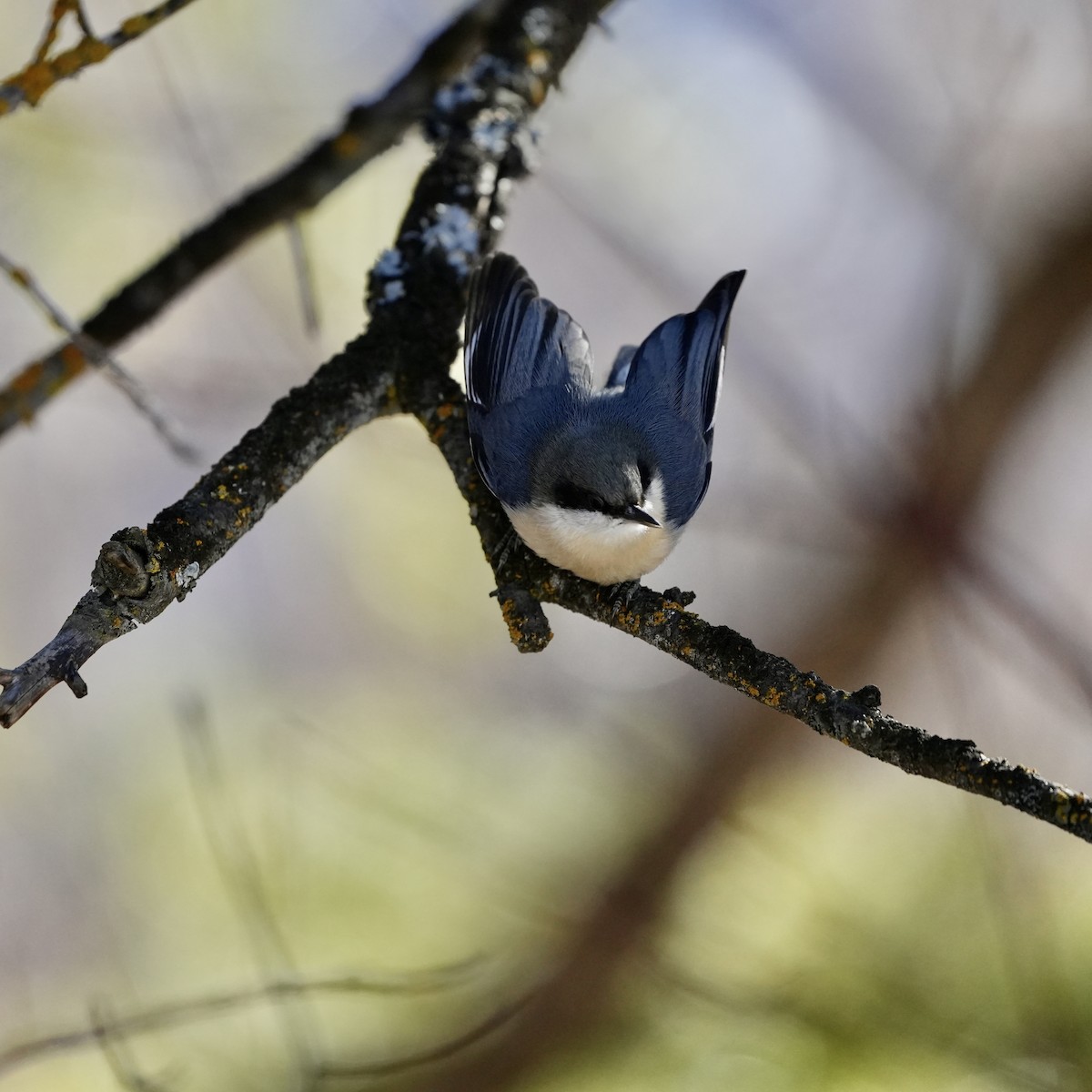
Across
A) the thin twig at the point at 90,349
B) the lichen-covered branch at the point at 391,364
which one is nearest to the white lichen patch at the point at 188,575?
the lichen-covered branch at the point at 391,364

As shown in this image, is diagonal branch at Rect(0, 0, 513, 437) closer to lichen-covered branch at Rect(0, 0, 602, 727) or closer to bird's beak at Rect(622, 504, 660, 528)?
lichen-covered branch at Rect(0, 0, 602, 727)

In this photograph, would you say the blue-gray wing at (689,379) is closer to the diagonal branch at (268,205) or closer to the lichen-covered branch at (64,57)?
the diagonal branch at (268,205)

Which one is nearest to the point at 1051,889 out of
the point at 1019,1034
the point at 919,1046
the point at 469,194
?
the point at 1019,1034

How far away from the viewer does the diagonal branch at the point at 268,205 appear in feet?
5.87

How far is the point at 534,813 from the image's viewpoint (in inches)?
116

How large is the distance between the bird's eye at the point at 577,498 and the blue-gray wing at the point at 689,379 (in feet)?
0.70

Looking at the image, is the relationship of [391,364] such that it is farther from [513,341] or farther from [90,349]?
[90,349]

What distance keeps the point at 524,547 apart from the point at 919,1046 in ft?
4.21

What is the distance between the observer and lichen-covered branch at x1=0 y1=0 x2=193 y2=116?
4.06 feet

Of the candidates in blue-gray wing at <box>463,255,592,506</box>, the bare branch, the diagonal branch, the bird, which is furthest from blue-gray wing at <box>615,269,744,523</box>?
the bare branch

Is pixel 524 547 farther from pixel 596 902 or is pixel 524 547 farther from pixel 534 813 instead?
pixel 534 813

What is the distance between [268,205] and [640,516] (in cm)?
100

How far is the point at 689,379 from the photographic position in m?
1.95

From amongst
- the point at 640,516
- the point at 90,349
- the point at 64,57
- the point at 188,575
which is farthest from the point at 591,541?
the point at 64,57
